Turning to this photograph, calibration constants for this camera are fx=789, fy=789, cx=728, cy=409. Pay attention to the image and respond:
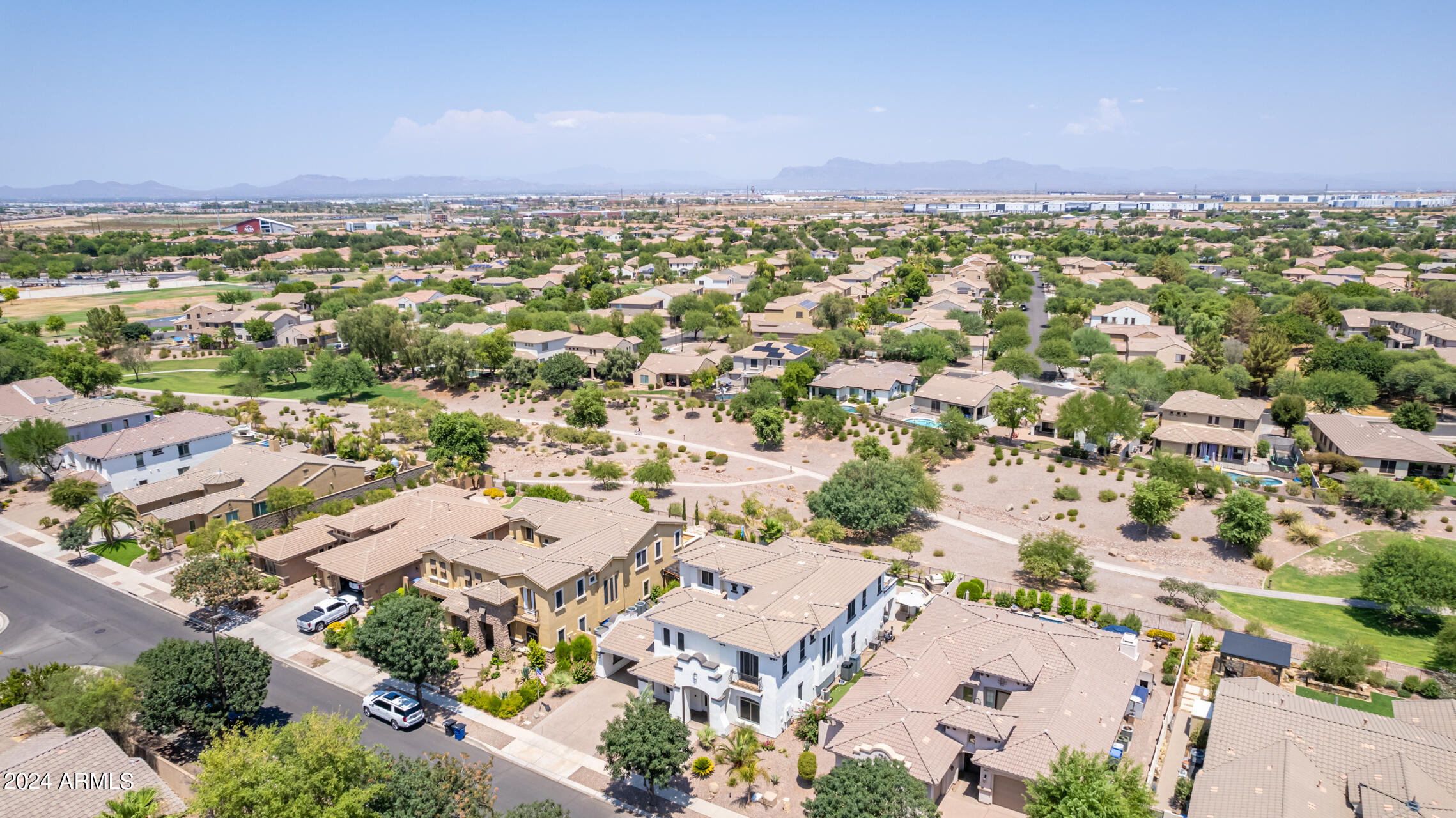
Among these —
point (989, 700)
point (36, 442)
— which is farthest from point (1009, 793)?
point (36, 442)

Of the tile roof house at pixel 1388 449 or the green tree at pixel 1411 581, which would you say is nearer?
the green tree at pixel 1411 581

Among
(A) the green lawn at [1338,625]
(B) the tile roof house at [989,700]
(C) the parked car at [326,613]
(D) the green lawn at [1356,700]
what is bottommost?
(A) the green lawn at [1338,625]

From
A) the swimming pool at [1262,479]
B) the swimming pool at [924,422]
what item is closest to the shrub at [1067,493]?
the swimming pool at [1262,479]

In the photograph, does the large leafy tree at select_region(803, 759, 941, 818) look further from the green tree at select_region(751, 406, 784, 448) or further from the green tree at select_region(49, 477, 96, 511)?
the green tree at select_region(49, 477, 96, 511)

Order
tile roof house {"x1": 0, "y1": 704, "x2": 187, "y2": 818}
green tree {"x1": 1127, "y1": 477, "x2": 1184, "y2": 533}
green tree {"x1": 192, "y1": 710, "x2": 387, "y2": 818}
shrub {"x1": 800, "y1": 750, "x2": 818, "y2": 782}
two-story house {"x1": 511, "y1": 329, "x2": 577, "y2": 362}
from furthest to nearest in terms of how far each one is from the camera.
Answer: two-story house {"x1": 511, "y1": 329, "x2": 577, "y2": 362} → green tree {"x1": 1127, "y1": 477, "x2": 1184, "y2": 533} → shrub {"x1": 800, "y1": 750, "x2": 818, "y2": 782} → tile roof house {"x1": 0, "y1": 704, "x2": 187, "y2": 818} → green tree {"x1": 192, "y1": 710, "x2": 387, "y2": 818}

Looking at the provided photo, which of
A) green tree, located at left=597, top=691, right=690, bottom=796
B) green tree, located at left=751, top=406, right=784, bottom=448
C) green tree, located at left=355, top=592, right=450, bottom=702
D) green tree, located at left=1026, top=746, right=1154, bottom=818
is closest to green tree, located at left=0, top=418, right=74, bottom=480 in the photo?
green tree, located at left=355, top=592, right=450, bottom=702

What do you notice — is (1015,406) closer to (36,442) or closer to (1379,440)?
(1379,440)

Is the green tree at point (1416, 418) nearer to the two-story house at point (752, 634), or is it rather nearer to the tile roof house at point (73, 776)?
the two-story house at point (752, 634)
